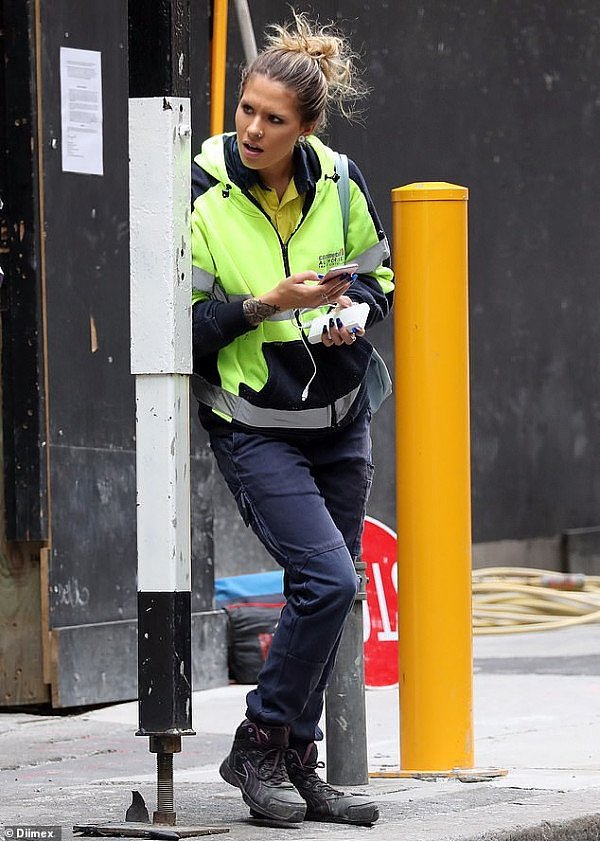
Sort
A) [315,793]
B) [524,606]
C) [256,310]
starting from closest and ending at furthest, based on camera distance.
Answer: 1. [256,310]
2. [315,793]
3. [524,606]

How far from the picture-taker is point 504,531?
9.61 metres

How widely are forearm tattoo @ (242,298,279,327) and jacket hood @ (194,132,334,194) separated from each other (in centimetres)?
31

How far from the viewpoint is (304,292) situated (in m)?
3.71

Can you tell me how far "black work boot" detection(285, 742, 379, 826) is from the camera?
13.0 feet

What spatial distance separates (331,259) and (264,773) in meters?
1.15

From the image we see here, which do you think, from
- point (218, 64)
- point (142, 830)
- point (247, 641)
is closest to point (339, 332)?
point (142, 830)

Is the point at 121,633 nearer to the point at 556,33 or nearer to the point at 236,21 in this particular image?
the point at 236,21

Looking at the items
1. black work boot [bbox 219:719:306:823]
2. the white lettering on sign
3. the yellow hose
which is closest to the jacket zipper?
black work boot [bbox 219:719:306:823]

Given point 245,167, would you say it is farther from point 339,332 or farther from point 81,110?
point 81,110

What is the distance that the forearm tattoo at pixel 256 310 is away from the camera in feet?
12.5

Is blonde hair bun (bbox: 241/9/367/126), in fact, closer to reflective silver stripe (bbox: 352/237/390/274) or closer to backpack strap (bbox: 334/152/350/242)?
backpack strap (bbox: 334/152/350/242)

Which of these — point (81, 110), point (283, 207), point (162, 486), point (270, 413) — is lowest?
point (162, 486)

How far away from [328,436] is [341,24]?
4.74 m

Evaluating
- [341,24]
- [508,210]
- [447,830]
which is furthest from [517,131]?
[447,830]
